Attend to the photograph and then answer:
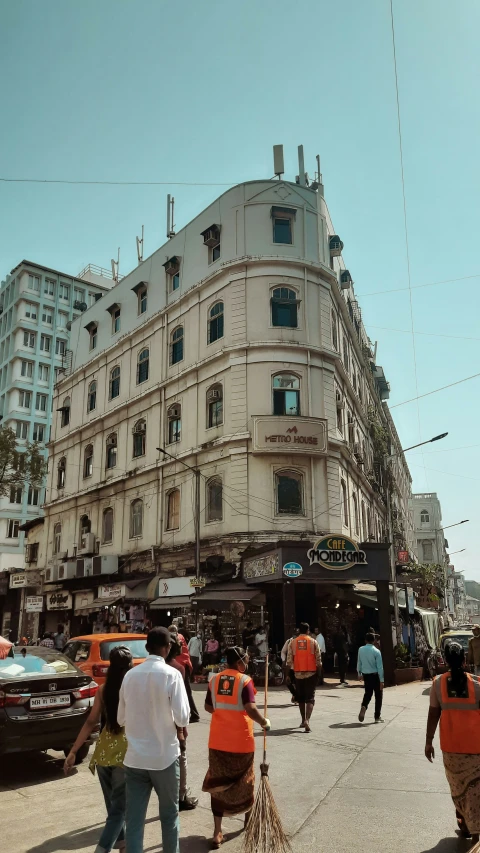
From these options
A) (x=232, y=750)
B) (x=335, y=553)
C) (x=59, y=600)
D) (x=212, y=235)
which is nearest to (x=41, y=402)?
(x=59, y=600)

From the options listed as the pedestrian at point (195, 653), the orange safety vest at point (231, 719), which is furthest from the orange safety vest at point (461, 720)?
the pedestrian at point (195, 653)

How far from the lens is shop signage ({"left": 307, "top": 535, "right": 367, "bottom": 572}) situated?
20.7 metres

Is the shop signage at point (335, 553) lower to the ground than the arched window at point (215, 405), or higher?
lower

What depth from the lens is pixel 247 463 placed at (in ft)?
82.5

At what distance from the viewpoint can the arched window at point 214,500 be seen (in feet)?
85.6

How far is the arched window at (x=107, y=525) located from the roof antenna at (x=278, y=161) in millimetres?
18270

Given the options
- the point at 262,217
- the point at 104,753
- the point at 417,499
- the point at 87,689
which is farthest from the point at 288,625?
the point at 417,499

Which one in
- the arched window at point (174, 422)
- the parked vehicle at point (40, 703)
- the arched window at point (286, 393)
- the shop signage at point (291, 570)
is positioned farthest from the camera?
the arched window at point (174, 422)

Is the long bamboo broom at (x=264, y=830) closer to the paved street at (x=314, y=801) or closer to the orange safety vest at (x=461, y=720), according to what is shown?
the paved street at (x=314, y=801)

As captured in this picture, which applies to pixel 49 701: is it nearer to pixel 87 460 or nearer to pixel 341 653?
pixel 341 653

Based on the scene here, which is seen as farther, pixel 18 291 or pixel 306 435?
pixel 18 291

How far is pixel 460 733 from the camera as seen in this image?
5496 mm

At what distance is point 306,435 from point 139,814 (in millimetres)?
21004

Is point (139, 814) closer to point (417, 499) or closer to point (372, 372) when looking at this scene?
point (372, 372)
